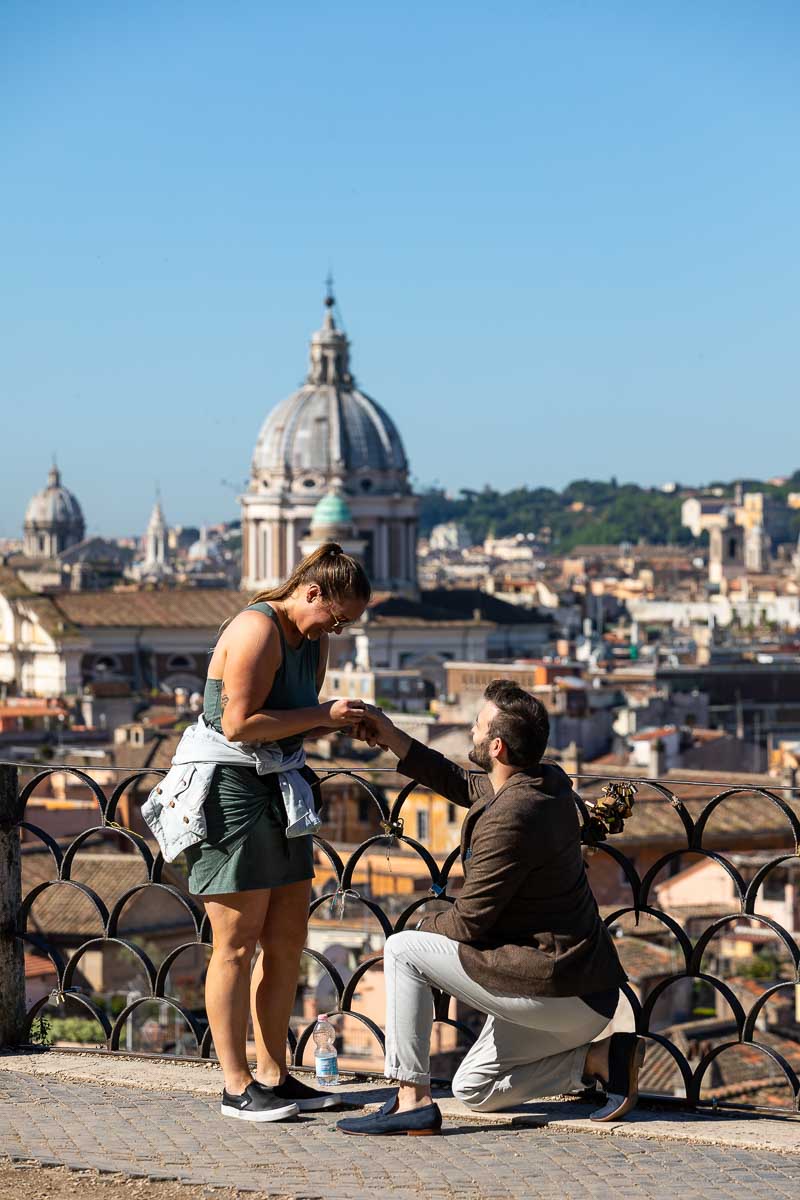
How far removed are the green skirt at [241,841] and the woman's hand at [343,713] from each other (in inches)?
6.5

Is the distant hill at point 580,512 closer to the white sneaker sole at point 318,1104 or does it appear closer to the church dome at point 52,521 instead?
the church dome at point 52,521

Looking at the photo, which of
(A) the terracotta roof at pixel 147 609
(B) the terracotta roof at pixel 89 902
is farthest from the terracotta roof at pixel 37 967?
(A) the terracotta roof at pixel 147 609

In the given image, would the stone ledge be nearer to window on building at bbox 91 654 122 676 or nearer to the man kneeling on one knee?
the man kneeling on one knee

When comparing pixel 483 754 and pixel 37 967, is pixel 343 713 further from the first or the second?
pixel 37 967

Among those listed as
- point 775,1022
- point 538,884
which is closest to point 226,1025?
point 538,884

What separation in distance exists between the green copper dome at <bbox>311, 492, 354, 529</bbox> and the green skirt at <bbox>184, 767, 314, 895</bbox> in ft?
181

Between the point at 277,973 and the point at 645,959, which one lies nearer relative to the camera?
the point at 277,973

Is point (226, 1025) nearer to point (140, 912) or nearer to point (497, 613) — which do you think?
point (140, 912)

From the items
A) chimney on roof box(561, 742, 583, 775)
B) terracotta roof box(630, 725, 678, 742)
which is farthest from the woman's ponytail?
terracotta roof box(630, 725, 678, 742)

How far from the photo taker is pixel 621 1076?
3814 mm

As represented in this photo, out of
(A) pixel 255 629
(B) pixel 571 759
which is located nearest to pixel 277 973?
(A) pixel 255 629

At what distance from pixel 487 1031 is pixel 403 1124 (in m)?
0.22

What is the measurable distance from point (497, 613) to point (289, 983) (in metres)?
55.9

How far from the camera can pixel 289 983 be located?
396 cm
